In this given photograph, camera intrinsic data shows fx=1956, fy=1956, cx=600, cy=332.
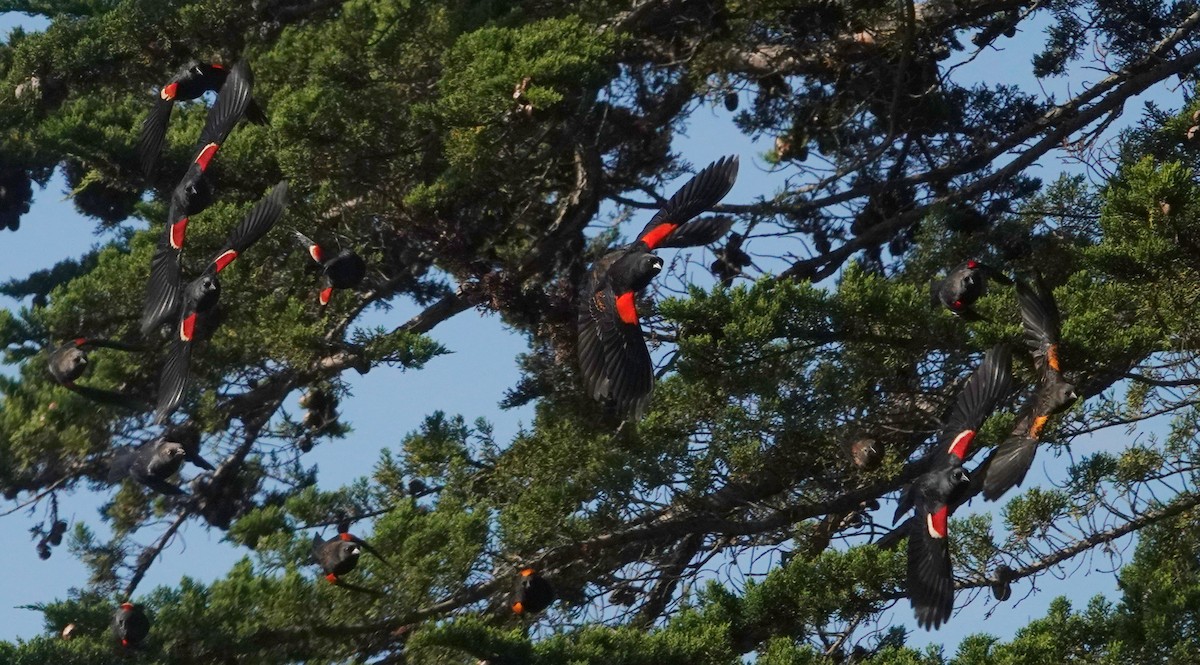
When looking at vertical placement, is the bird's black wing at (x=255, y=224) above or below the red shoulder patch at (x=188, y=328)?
above

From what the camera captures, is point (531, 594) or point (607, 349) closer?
point (607, 349)

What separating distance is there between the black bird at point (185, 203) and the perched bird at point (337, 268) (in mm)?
546

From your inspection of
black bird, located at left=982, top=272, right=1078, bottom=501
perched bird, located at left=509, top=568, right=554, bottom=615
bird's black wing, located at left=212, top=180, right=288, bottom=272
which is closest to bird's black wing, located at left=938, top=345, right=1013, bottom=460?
black bird, located at left=982, top=272, right=1078, bottom=501

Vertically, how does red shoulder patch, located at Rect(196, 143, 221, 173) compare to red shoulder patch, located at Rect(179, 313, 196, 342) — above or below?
above

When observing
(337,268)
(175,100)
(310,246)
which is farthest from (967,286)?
(175,100)

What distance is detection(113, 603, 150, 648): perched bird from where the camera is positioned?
7461 mm

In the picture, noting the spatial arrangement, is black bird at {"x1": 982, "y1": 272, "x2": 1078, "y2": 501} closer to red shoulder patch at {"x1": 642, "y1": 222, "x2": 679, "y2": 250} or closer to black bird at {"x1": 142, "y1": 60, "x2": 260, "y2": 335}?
red shoulder patch at {"x1": 642, "y1": 222, "x2": 679, "y2": 250}

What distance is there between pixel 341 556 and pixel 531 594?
79 cm

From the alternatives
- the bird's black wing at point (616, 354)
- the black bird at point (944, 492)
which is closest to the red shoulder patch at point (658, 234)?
the bird's black wing at point (616, 354)

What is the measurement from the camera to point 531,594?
26.1 feet

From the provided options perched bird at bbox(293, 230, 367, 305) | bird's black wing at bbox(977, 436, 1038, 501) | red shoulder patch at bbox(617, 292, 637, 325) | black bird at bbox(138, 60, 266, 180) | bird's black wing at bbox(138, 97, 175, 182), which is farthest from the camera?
bird's black wing at bbox(138, 97, 175, 182)

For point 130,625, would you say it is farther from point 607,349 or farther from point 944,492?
point 944,492

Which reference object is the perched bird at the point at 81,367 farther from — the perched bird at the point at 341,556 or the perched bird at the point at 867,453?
the perched bird at the point at 867,453

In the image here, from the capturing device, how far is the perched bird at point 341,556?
778 centimetres
